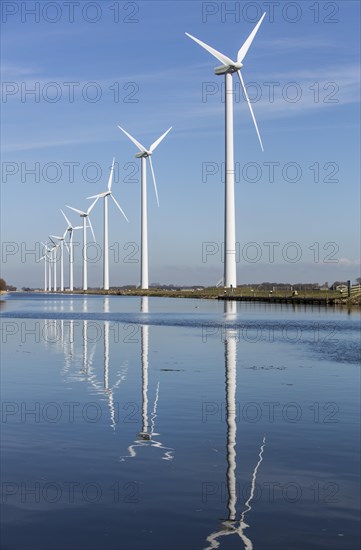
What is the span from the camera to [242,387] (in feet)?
74.6

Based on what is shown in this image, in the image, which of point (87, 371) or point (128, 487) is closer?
point (128, 487)

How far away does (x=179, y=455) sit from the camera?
45.1 ft

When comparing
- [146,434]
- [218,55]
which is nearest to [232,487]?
[146,434]

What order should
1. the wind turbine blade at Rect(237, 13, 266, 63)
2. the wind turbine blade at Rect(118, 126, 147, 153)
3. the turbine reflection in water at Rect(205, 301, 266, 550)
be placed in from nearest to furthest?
the turbine reflection in water at Rect(205, 301, 266, 550)
the wind turbine blade at Rect(237, 13, 266, 63)
the wind turbine blade at Rect(118, 126, 147, 153)

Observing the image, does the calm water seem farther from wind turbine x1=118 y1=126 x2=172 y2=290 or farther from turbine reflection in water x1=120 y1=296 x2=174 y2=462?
wind turbine x1=118 y1=126 x2=172 y2=290

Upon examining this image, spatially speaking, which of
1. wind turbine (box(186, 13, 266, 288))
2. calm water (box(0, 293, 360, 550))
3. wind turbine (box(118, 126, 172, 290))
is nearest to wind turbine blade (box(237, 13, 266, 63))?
wind turbine (box(186, 13, 266, 288))

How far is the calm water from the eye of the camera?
9.76 meters

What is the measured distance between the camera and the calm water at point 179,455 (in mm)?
9758

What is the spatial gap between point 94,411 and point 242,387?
224 inches

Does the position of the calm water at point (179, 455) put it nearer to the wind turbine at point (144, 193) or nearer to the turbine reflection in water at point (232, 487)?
the turbine reflection in water at point (232, 487)

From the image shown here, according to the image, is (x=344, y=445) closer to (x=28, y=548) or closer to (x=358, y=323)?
(x=28, y=548)

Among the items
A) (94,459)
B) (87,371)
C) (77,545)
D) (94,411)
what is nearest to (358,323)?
(87,371)

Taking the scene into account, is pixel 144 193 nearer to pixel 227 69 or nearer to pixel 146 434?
pixel 227 69

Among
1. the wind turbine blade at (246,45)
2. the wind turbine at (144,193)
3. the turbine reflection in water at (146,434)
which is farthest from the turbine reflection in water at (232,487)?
the wind turbine at (144,193)
